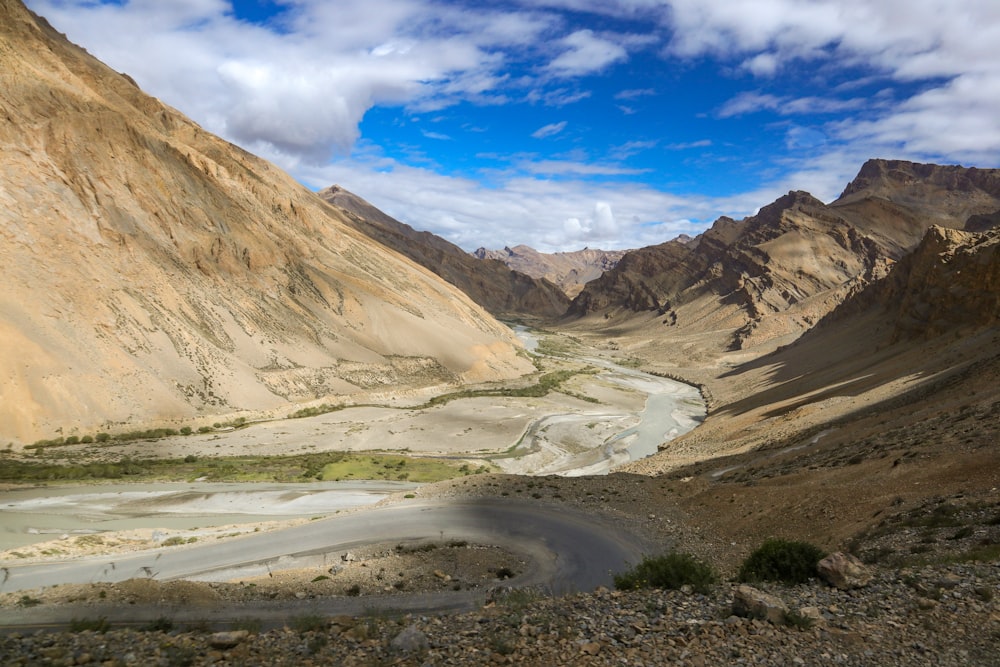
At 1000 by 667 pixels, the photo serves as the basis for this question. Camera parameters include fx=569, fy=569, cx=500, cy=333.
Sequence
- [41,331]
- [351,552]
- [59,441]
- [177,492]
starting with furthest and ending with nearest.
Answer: [41,331], [59,441], [177,492], [351,552]

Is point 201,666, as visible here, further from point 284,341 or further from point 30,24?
point 30,24

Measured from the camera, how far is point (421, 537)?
1958 cm

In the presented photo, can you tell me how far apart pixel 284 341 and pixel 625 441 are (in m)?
35.6

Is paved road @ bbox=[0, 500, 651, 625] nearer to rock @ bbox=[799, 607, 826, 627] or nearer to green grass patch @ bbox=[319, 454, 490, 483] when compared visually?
rock @ bbox=[799, 607, 826, 627]

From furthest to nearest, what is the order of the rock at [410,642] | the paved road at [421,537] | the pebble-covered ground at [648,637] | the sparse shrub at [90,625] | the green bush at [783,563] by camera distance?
1. the paved road at [421,537]
2. the green bush at [783,563]
3. the sparse shrub at [90,625]
4. the rock at [410,642]
5. the pebble-covered ground at [648,637]

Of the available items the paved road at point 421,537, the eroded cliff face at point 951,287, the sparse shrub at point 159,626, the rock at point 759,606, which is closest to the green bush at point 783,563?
the rock at point 759,606

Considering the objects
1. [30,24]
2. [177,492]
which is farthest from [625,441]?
[30,24]

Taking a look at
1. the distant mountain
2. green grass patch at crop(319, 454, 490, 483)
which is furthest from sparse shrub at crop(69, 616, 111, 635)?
the distant mountain

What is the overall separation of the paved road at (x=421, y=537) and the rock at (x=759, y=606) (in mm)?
6807

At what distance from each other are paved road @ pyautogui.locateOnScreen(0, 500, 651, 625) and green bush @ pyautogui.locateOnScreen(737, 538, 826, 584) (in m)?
5.11

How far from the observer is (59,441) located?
36594 mm

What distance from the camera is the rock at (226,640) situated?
8336 millimetres

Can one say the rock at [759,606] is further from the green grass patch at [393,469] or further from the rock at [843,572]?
the green grass patch at [393,469]

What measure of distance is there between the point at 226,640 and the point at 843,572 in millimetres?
9804
